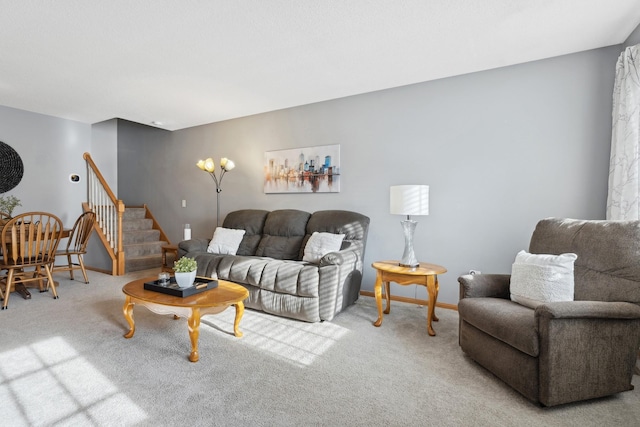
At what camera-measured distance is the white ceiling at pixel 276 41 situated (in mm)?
2193

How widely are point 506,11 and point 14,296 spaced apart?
17.5 ft

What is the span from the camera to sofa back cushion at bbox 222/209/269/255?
3977mm

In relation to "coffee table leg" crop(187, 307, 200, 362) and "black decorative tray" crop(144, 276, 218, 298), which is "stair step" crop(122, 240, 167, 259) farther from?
"coffee table leg" crop(187, 307, 200, 362)

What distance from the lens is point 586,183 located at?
9.11 feet

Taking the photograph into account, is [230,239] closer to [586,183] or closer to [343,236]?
[343,236]

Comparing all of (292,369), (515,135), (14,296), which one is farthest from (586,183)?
(14,296)

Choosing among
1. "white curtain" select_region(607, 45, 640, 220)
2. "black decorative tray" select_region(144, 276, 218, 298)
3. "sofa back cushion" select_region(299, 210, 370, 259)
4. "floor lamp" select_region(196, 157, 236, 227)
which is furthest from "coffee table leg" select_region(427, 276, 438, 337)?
"floor lamp" select_region(196, 157, 236, 227)

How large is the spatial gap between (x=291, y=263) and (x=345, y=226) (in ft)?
2.51

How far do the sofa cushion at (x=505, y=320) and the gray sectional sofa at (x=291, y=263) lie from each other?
1.10 meters

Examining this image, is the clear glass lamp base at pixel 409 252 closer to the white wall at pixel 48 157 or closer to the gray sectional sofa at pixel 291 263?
the gray sectional sofa at pixel 291 263

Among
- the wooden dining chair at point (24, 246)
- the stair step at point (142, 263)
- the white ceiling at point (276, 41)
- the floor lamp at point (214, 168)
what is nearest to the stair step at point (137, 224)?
the stair step at point (142, 263)

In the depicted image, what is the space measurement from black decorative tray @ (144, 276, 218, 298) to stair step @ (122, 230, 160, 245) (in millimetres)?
3250

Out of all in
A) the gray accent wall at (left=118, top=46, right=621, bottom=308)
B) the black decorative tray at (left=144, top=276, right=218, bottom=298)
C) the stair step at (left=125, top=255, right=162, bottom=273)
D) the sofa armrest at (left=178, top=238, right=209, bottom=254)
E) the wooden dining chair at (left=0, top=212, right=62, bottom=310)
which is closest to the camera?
the black decorative tray at (left=144, top=276, right=218, bottom=298)

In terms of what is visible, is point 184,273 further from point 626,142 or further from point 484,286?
point 626,142
